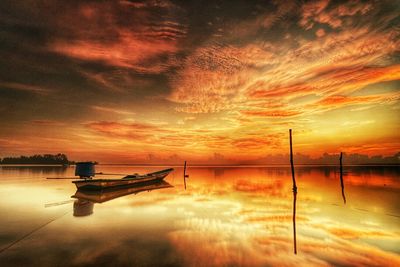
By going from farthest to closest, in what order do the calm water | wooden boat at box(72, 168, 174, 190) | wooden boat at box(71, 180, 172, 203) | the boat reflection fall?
wooden boat at box(72, 168, 174, 190) → wooden boat at box(71, 180, 172, 203) → the boat reflection → the calm water

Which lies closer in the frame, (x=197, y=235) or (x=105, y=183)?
(x=197, y=235)

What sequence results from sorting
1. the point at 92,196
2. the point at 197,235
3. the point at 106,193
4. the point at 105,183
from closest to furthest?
the point at 197,235
the point at 92,196
the point at 105,183
the point at 106,193

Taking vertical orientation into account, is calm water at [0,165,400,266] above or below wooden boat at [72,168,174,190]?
below

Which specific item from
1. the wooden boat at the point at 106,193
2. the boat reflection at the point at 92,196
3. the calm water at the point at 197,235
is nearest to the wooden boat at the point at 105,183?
the wooden boat at the point at 106,193

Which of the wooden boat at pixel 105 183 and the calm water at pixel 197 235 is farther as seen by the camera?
the wooden boat at pixel 105 183

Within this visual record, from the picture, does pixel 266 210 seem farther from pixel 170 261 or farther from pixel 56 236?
pixel 56 236

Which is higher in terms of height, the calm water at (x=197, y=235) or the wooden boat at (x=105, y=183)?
the wooden boat at (x=105, y=183)

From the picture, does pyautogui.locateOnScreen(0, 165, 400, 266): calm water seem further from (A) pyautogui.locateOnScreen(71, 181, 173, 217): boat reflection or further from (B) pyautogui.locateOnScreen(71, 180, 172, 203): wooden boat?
(B) pyautogui.locateOnScreen(71, 180, 172, 203): wooden boat

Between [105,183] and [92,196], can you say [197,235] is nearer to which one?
[92,196]

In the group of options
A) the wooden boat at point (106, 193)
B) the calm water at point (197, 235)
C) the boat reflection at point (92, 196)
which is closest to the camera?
the calm water at point (197, 235)

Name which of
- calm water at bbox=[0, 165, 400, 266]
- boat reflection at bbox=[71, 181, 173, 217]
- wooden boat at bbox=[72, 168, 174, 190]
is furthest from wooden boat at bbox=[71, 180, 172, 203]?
calm water at bbox=[0, 165, 400, 266]

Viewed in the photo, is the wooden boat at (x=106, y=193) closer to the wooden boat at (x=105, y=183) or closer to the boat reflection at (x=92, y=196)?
the boat reflection at (x=92, y=196)

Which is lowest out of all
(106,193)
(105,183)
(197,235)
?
(106,193)

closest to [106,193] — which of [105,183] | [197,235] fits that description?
[105,183]
